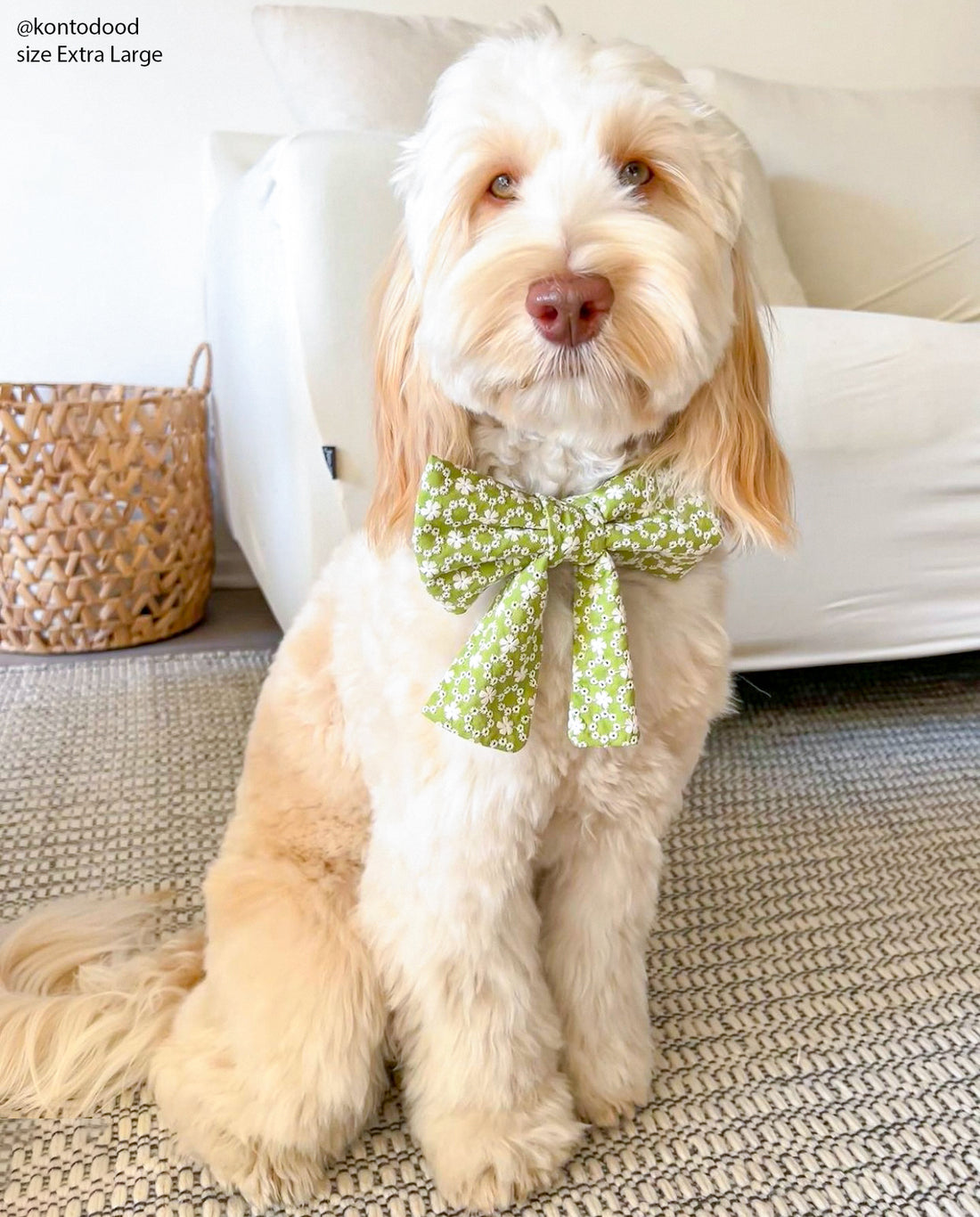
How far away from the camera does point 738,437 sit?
2.84ft

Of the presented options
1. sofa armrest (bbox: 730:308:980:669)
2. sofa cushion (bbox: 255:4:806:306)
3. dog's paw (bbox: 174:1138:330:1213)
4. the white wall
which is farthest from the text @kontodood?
dog's paw (bbox: 174:1138:330:1213)

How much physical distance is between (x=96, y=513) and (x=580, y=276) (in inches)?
62.2

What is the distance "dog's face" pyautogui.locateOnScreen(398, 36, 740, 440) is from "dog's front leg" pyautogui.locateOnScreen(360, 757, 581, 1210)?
30cm

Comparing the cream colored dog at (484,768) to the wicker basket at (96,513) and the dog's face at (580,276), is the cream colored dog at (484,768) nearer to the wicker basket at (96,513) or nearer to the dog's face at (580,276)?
the dog's face at (580,276)

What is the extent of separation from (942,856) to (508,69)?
1168 millimetres

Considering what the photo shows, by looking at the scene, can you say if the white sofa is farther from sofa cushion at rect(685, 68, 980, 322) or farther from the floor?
sofa cushion at rect(685, 68, 980, 322)

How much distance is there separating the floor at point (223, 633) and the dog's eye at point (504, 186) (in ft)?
4.93

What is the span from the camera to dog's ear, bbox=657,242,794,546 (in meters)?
0.86

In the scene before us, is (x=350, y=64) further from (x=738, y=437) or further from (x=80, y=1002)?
(x=80, y=1002)

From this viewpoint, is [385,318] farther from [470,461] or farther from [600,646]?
[600,646]

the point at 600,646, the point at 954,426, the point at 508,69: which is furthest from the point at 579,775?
the point at 954,426

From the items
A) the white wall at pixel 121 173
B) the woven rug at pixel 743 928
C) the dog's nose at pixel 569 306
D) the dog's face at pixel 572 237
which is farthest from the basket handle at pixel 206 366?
the dog's nose at pixel 569 306

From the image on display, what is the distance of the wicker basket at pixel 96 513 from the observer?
204 cm

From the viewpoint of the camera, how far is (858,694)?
2006 mm
